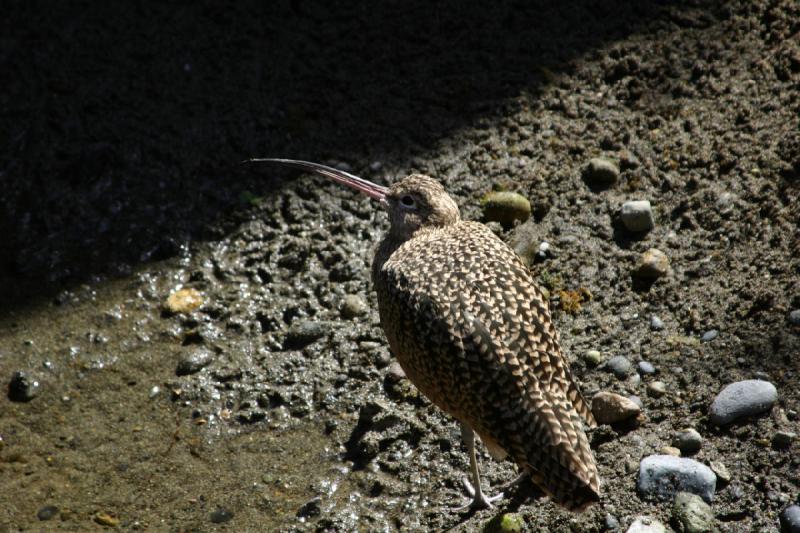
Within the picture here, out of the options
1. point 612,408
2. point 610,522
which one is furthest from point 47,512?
point 612,408

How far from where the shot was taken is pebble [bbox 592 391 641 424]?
195 inches

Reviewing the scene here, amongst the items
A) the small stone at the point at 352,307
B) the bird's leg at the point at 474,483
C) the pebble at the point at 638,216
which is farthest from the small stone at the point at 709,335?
the small stone at the point at 352,307

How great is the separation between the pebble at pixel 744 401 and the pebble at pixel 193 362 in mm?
3055

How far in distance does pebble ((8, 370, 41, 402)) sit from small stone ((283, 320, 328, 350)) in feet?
5.16

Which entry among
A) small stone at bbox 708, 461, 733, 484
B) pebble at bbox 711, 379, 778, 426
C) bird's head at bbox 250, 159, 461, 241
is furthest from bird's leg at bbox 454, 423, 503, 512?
bird's head at bbox 250, 159, 461, 241

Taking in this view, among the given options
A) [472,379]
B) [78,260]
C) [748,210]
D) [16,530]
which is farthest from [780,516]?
[78,260]

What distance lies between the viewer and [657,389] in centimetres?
509

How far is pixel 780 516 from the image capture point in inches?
171

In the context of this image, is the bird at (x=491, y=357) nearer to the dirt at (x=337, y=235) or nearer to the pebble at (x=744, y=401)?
the dirt at (x=337, y=235)

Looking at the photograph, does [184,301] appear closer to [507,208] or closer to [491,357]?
[507,208]

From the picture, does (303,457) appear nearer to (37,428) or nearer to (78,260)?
(37,428)

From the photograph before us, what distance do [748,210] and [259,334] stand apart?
317cm

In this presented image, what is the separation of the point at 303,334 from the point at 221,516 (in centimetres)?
129

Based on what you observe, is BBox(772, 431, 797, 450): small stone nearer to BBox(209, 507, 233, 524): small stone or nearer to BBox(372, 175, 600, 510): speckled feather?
BBox(372, 175, 600, 510): speckled feather
